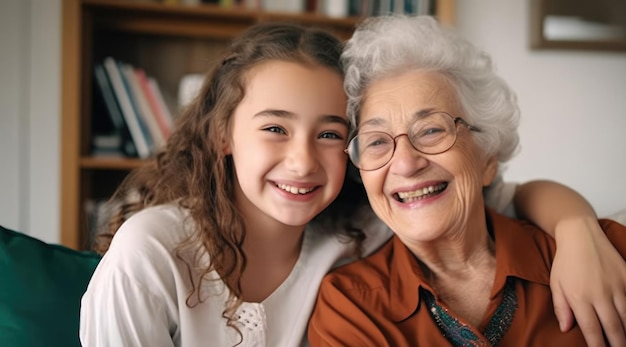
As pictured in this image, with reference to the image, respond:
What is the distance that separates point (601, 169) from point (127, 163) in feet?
6.42

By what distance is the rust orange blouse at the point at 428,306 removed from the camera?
125 centimetres

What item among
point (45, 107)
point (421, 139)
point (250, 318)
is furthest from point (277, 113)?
point (45, 107)

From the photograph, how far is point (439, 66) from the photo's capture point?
4.47 feet

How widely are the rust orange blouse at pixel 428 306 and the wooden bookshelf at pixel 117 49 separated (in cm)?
160

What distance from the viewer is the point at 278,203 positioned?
4.50 ft

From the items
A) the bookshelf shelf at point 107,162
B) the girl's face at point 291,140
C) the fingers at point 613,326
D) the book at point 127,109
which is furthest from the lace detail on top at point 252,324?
the book at point 127,109

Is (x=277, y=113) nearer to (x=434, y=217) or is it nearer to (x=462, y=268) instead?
(x=434, y=217)

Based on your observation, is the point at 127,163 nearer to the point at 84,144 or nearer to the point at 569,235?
the point at 84,144

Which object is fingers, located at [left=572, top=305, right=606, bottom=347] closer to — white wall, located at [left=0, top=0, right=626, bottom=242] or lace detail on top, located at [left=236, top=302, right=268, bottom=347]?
lace detail on top, located at [left=236, top=302, right=268, bottom=347]

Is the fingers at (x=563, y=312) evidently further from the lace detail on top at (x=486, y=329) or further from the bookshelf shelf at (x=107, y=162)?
the bookshelf shelf at (x=107, y=162)

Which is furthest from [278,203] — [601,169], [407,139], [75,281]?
[601,169]

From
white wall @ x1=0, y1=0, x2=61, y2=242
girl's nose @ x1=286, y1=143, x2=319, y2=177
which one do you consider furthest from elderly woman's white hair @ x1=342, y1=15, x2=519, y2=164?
white wall @ x1=0, y1=0, x2=61, y2=242

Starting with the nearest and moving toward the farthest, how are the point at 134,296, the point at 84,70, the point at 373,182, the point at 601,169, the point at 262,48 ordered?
the point at 134,296 → the point at 373,182 → the point at 262,48 → the point at 601,169 → the point at 84,70

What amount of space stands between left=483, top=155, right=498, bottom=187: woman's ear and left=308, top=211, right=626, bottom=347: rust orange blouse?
4.4 inches
